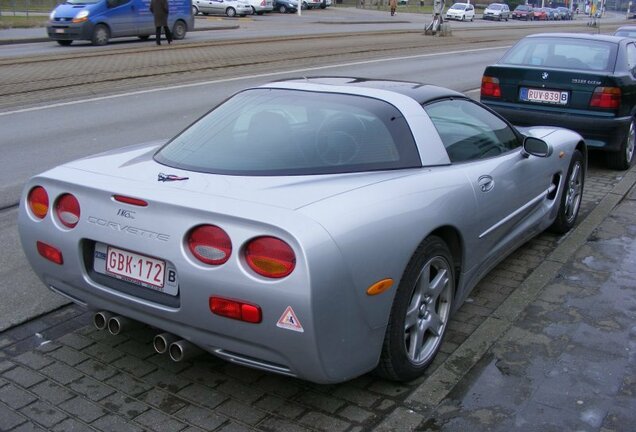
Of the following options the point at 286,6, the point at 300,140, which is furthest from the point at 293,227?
the point at 286,6

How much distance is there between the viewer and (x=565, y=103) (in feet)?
27.2

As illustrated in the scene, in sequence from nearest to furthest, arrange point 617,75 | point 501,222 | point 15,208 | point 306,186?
point 306,186, point 501,222, point 15,208, point 617,75

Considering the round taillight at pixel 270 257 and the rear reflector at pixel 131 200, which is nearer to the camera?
the round taillight at pixel 270 257

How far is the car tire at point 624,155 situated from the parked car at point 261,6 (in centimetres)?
4015

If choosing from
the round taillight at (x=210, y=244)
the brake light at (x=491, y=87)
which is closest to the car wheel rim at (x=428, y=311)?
the round taillight at (x=210, y=244)

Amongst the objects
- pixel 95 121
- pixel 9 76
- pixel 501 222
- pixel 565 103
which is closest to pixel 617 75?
pixel 565 103

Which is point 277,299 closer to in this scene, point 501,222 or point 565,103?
point 501,222

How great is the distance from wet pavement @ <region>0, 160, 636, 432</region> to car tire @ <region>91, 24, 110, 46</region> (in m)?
19.8

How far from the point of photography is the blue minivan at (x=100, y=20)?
22188 millimetres

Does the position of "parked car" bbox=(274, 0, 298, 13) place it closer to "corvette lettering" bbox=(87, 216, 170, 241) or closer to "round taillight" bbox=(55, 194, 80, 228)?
"round taillight" bbox=(55, 194, 80, 228)

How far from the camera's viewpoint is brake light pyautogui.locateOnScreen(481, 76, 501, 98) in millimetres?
8781

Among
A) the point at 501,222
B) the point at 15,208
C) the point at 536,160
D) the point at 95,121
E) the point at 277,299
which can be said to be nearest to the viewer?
the point at 277,299

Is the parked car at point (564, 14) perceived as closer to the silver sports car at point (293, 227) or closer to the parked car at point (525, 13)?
the parked car at point (525, 13)

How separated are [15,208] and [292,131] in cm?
366
